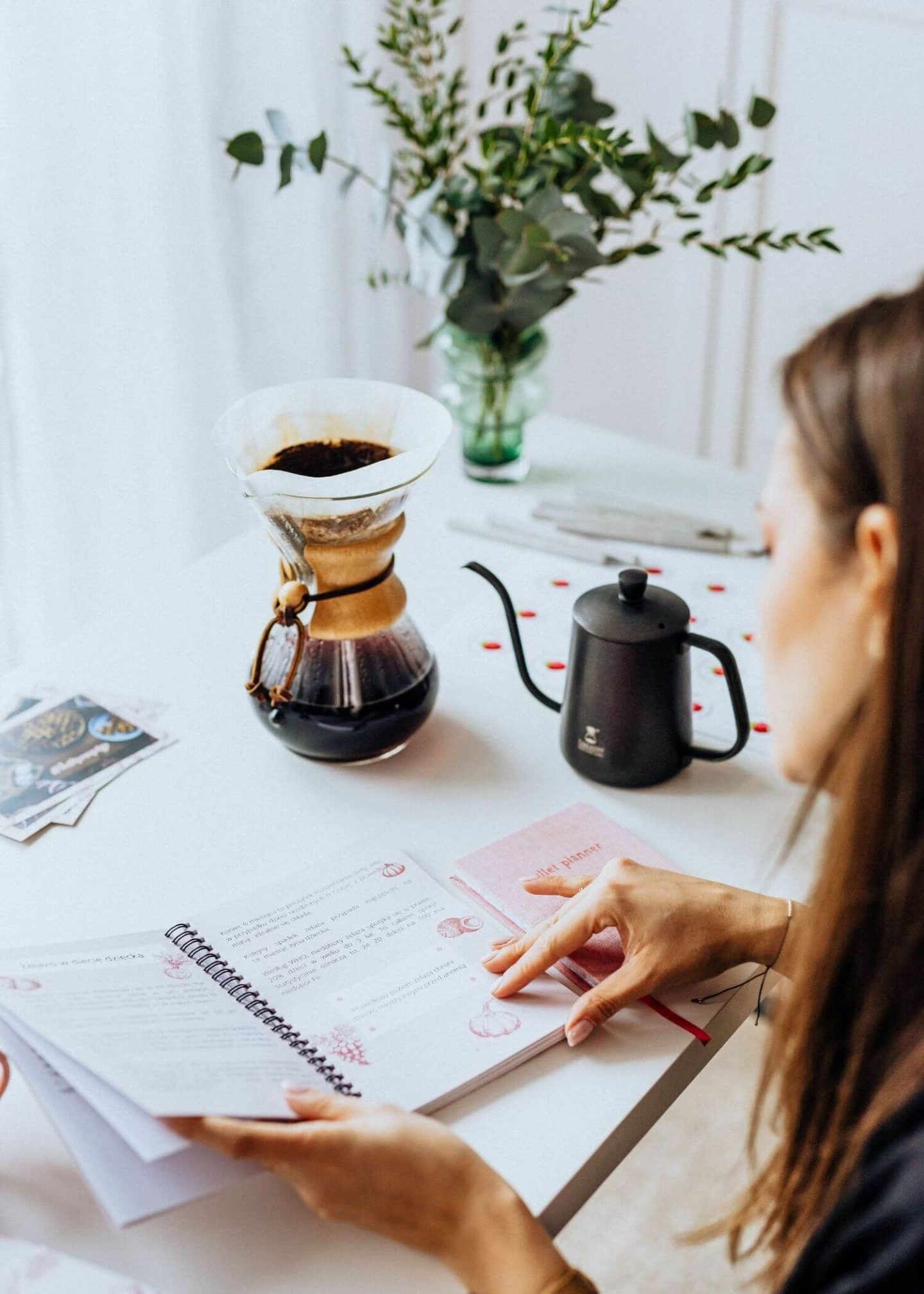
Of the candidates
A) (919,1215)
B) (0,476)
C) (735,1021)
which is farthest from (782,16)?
(919,1215)

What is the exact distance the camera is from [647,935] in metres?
0.85

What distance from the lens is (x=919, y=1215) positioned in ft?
1.91

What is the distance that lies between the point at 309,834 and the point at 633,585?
317 mm

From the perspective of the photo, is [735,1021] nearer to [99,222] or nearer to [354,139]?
[354,139]

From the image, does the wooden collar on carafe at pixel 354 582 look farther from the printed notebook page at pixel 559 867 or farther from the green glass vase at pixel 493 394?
the green glass vase at pixel 493 394

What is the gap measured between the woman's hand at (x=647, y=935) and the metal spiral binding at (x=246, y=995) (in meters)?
0.13

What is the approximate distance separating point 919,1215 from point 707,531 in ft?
2.87

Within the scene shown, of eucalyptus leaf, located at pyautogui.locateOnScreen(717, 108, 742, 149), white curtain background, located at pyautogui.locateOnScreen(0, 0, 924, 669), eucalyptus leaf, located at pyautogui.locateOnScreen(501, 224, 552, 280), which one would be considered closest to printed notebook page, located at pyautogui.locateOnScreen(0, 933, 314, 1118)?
white curtain background, located at pyautogui.locateOnScreen(0, 0, 924, 669)

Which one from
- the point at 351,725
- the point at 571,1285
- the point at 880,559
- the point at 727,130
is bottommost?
the point at 571,1285

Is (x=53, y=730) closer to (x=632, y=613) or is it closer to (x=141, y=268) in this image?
(x=632, y=613)

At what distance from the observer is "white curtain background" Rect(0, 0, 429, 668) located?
1.49m

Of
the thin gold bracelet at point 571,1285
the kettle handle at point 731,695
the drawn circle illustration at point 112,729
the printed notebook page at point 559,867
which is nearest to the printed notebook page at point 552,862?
the printed notebook page at point 559,867

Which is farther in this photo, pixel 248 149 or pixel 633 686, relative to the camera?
pixel 248 149

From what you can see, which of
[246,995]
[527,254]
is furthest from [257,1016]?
[527,254]
